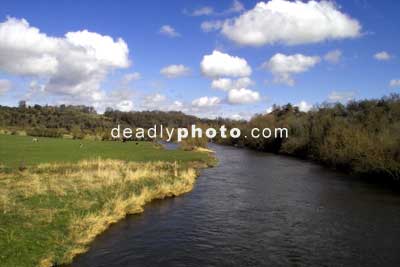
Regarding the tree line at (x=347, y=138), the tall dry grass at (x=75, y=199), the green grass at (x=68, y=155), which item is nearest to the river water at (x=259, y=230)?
the tall dry grass at (x=75, y=199)

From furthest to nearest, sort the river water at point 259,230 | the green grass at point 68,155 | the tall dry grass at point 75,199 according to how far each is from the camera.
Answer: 1. the green grass at point 68,155
2. the tall dry grass at point 75,199
3. the river water at point 259,230

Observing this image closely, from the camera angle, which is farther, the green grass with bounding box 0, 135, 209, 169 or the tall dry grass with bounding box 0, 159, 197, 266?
the green grass with bounding box 0, 135, 209, 169

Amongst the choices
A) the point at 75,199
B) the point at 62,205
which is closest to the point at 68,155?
the point at 75,199

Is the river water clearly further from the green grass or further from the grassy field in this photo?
the green grass

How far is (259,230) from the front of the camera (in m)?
24.1

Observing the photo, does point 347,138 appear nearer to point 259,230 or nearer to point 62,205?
point 259,230

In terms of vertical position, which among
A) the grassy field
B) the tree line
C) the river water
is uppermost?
the tree line

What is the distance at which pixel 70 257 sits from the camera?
57.4ft

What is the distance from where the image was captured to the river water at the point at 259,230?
18.9 m

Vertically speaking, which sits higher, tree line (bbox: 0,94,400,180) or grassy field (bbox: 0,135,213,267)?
tree line (bbox: 0,94,400,180)

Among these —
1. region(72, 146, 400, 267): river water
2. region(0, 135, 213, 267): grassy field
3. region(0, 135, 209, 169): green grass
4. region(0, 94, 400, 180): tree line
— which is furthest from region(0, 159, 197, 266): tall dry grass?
region(0, 94, 400, 180): tree line

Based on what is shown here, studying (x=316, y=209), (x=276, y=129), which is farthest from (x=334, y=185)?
(x=276, y=129)

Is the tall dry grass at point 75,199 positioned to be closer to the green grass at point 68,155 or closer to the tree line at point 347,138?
the green grass at point 68,155

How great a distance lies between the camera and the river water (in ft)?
62.0
